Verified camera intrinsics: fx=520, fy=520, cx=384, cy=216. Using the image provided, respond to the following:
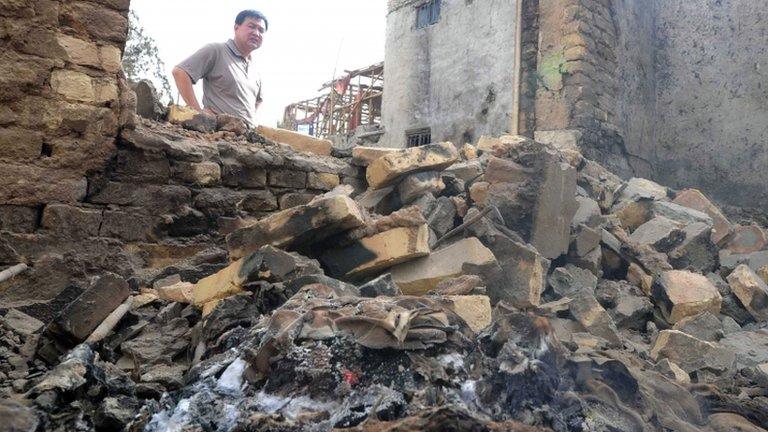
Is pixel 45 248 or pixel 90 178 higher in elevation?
pixel 90 178

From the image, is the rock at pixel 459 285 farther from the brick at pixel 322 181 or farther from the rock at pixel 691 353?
the brick at pixel 322 181

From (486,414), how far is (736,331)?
290cm

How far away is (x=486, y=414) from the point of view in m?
1.83

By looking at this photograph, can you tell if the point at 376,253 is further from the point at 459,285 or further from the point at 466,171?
the point at 466,171

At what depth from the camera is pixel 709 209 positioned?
225 inches

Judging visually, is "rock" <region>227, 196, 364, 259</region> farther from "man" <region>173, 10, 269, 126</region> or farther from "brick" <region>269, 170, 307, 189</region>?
"man" <region>173, 10, 269, 126</region>

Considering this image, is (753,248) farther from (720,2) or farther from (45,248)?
(45,248)

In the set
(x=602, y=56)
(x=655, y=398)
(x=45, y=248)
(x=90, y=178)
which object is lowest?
(x=655, y=398)

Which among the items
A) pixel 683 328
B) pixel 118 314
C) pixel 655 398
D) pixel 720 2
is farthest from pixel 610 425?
pixel 720 2

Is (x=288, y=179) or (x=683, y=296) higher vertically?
(x=288, y=179)

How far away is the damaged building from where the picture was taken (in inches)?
76.4

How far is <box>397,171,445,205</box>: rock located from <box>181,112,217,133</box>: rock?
1.51 meters

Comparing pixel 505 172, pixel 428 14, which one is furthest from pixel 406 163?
pixel 428 14

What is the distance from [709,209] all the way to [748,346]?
2.71m
